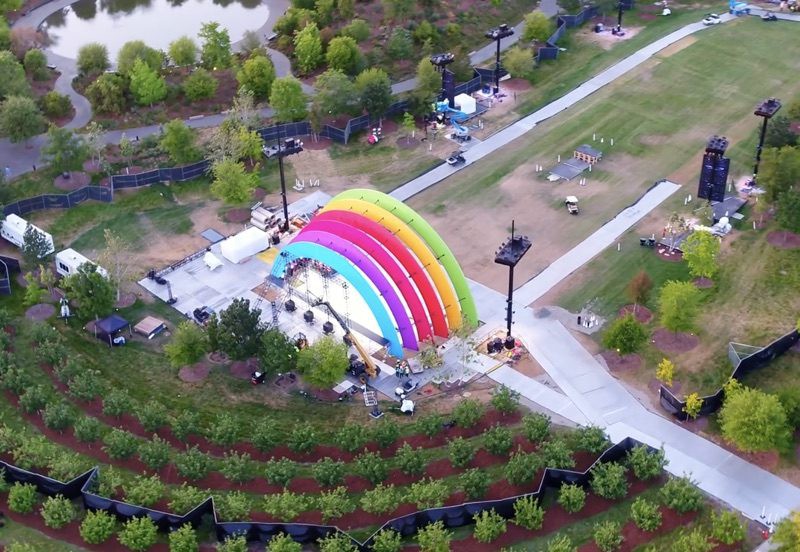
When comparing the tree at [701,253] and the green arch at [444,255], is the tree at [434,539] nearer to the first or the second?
the green arch at [444,255]

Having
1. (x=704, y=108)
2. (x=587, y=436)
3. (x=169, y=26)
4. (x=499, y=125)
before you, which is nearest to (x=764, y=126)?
(x=704, y=108)

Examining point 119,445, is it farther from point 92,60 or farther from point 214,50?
point 92,60

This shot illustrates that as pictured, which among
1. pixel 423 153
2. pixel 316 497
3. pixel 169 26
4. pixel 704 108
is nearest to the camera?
pixel 316 497

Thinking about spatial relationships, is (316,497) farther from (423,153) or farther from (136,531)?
(423,153)

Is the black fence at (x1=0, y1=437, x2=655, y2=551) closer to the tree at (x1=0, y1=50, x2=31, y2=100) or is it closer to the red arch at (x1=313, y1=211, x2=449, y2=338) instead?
the red arch at (x1=313, y1=211, x2=449, y2=338)

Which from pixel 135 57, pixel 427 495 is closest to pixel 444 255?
pixel 427 495

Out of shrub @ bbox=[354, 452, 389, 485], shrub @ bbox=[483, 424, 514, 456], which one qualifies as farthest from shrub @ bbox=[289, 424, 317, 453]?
shrub @ bbox=[483, 424, 514, 456]
